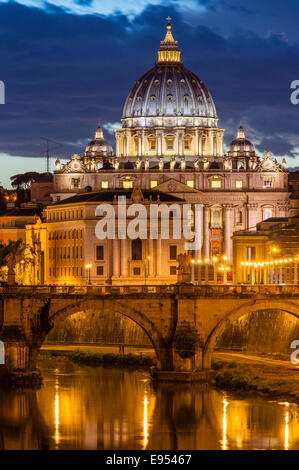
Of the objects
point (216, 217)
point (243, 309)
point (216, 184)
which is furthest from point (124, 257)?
point (243, 309)

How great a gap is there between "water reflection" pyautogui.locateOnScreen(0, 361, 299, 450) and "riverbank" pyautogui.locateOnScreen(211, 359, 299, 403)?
1200 millimetres

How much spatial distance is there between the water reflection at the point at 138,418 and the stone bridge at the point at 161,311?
2019 mm

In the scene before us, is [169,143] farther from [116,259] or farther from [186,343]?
[186,343]

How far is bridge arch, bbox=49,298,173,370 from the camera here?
79.8 metres

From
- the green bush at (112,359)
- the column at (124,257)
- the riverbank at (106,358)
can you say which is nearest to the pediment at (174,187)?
the column at (124,257)

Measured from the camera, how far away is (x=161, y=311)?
80.1m

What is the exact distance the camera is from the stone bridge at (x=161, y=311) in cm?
7950

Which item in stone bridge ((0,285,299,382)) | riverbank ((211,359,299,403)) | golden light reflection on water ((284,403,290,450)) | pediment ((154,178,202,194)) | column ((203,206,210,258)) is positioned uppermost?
pediment ((154,178,202,194))

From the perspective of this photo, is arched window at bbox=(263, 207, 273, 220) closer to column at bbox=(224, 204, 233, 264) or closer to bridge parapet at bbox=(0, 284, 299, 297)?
column at bbox=(224, 204, 233, 264)

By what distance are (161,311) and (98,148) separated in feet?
383

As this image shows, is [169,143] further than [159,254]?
Yes

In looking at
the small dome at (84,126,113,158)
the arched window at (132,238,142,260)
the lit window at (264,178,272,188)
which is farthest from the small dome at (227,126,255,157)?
the arched window at (132,238,142,260)

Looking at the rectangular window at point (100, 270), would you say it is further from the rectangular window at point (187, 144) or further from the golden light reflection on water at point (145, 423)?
the golden light reflection on water at point (145, 423)
